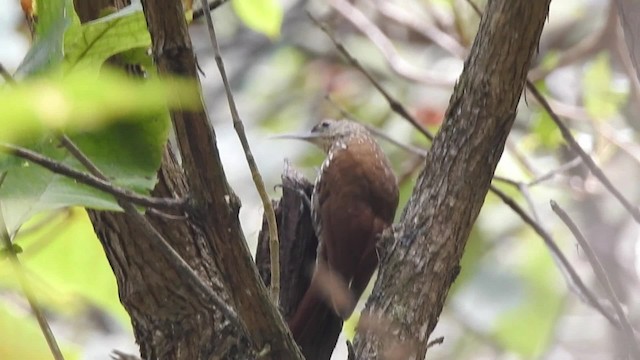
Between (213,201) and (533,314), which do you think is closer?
(213,201)

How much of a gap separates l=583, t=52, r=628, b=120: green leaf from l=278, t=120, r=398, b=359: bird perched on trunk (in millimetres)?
730

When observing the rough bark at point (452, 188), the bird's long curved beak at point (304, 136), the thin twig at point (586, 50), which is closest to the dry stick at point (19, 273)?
the rough bark at point (452, 188)

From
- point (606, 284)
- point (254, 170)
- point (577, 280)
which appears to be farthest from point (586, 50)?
point (254, 170)

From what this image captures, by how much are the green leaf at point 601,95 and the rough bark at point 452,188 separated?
2.74 feet

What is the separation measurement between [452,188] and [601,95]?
0.89 m

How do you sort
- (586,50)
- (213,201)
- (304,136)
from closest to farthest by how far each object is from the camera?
(213,201) < (304,136) < (586,50)

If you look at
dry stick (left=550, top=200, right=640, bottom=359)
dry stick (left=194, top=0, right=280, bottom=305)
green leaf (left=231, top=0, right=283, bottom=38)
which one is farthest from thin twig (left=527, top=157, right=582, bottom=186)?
dry stick (left=194, top=0, right=280, bottom=305)

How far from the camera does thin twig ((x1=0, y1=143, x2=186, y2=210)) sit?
0.48m

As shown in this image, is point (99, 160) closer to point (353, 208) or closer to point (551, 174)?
point (353, 208)

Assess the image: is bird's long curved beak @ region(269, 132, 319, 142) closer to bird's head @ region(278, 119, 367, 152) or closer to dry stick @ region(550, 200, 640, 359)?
bird's head @ region(278, 119, 367, 152)

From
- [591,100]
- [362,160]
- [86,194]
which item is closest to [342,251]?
[362,160]

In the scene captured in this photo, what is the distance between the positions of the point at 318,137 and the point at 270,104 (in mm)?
968

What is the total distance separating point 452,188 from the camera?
0.80 m

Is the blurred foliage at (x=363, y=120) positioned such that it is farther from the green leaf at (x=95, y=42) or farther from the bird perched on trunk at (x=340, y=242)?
the bird perched on trunk at (x=340, y=242)
